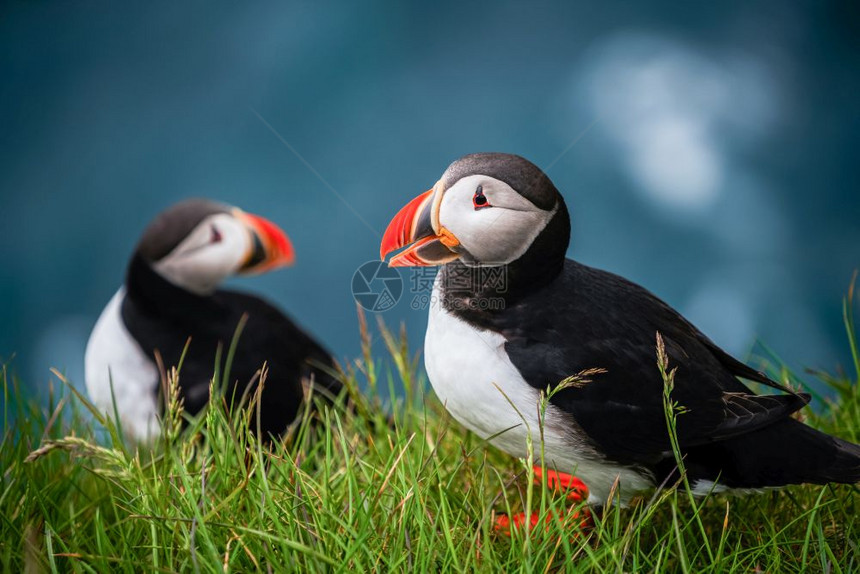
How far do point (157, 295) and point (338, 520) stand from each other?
143cm

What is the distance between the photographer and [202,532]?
54.1 inches

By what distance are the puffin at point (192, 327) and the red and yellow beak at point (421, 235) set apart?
898 millimetres

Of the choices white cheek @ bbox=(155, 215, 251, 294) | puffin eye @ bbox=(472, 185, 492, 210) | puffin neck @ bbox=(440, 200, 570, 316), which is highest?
puffin eye @ bbox=(472, 185, 492, 210)

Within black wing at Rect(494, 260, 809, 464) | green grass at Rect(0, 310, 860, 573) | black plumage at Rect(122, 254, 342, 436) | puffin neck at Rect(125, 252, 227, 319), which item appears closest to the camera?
green grass at Rect(0, 310, 860, 573)

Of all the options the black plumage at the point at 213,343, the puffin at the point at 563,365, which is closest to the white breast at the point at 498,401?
the puffin at the point at 563,365

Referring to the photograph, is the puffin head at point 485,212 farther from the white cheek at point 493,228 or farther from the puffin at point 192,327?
the puffin at point 192,327

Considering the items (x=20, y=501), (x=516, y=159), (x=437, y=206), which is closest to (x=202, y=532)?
(x=20, y=501)

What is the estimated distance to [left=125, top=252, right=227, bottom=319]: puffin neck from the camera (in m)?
2.56

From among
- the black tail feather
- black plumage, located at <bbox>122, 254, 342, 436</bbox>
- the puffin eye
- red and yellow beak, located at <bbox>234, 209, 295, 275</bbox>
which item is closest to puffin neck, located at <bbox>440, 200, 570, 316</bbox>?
the puffin eye

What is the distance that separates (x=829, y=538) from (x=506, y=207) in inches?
40.8

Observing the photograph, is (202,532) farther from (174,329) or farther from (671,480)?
(174,329)

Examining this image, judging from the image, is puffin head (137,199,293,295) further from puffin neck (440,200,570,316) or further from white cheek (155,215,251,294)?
puffin neck (440,200,570,316)

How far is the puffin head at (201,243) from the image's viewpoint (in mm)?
2539

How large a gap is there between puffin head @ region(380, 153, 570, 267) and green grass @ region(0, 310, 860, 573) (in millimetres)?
391
